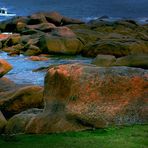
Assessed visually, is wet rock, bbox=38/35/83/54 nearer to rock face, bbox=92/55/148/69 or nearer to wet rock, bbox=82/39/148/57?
wet rock, bbox=82/39/148/57

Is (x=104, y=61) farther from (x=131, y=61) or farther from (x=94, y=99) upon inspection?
(x=94, y=99)

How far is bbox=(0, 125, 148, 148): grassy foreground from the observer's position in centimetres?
1248

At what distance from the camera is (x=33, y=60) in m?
40.5

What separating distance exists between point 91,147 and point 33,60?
2862 centimetres

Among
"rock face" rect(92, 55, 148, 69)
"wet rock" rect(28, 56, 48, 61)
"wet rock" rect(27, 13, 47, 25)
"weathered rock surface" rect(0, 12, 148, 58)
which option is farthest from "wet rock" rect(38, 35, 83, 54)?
"wet rock" rect(27, 13, 47, 25)

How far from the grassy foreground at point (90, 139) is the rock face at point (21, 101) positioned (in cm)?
595

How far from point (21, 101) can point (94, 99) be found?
5.87 m

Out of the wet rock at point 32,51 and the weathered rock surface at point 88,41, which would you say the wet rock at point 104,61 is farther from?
the wet rock at point 32,51

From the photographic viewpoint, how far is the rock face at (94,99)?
14.5 metres

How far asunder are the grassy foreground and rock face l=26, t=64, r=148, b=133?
0.59 metres

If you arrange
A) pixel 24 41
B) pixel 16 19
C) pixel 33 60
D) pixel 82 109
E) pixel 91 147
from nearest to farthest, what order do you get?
pixel 91 147
pixel 82 109
pixel 33 60
pixel 24 41
pixel 16 19

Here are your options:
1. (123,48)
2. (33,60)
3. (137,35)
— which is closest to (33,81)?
(33,60)

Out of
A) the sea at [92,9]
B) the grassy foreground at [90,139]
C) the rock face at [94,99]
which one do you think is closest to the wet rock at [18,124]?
the rock face at [94,99]

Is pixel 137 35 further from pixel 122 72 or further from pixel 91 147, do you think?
pixel 91 147
